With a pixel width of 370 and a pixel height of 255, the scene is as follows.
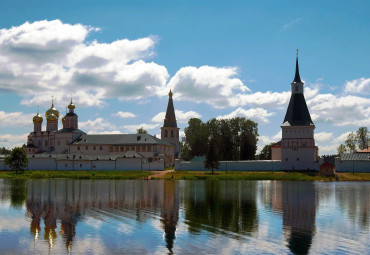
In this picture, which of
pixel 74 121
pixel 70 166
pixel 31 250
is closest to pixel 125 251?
pixel 31 250

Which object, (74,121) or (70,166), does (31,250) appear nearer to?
(70,166)

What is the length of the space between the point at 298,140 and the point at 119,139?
3384 centimetres

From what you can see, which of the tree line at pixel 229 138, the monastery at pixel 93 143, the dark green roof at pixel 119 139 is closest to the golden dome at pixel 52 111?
the monastery at pixel 93 143

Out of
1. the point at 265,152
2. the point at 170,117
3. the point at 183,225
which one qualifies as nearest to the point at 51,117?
the point at 170,117

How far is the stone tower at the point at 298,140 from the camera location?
3000 inches

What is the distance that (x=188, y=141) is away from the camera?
106062mm

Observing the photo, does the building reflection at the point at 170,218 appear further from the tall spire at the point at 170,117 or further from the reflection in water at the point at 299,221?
the tall spire at the point at 170,117

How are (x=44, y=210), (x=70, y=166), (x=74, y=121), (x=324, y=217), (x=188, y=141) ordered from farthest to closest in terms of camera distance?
(x=188, y=141)
(x=74, y=121)
(x=70, y=166)
(x=44, y=210)
(x=324, y=217)

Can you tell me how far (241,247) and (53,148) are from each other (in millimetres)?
86986

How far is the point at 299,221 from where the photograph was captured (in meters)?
24.0

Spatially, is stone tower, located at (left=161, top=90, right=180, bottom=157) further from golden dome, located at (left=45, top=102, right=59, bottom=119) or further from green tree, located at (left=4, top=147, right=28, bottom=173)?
green tree, located at (left=4, top=147, right=28, bottom=173)

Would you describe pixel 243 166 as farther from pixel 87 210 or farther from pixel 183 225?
pixel 183 225

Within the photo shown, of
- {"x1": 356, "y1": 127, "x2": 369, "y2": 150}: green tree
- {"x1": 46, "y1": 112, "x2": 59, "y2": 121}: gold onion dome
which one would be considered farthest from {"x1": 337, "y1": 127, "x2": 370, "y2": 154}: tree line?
{"x1": 46, "y1": 112, "x2": 59, "y2": 121}: gold onion dome

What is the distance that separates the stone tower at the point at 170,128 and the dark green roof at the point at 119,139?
5.87 meters
